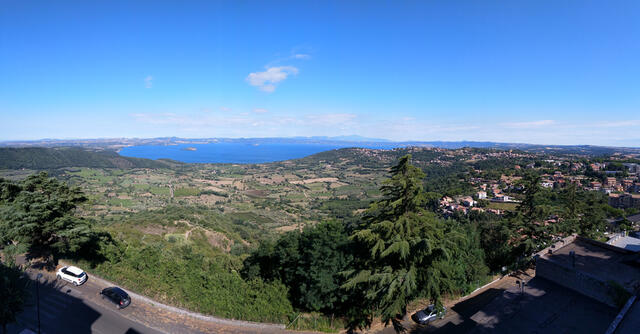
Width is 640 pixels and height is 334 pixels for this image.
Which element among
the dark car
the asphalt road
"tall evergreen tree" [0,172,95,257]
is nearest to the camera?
the asphalt road

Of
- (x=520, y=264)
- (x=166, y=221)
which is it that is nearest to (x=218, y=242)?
(x=166, y=221)

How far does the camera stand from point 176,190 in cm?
8025

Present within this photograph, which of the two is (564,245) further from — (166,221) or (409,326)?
(166,221)

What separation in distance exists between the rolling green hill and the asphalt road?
404 feet

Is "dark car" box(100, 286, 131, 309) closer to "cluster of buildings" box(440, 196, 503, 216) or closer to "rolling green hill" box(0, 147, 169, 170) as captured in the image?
"cluster of buildings" box(440, 196, 503, 216)

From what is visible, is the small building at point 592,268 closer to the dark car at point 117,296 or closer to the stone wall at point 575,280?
the stone wall at point 575,280

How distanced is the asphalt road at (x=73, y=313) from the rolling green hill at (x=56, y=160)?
123223 mm

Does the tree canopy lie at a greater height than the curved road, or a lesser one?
greater

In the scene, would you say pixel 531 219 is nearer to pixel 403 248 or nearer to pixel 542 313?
pixel 542 313

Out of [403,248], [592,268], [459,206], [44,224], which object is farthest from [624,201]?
[44,224]

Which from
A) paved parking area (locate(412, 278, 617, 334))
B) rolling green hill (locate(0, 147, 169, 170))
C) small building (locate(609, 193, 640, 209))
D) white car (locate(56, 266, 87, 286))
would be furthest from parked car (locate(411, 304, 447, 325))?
rolling green hill (locate(0, 147, 169, 170))

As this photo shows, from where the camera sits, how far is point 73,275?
42.9 ft

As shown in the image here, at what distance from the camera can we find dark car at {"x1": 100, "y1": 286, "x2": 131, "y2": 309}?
11.5 m

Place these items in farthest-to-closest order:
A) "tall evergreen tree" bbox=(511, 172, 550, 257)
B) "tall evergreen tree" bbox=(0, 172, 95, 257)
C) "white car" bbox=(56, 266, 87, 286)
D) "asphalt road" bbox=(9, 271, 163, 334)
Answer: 1. "tall evergreen tree" bbox=(511, 172, 550, 257)
2. "tall evergreen tree" bbox=(0, 172, 95, 257)
3. "white car" bbox=(56, 266, 87, 286)
4. "asphalt road" bbox=(9, 271, 163, 334)
